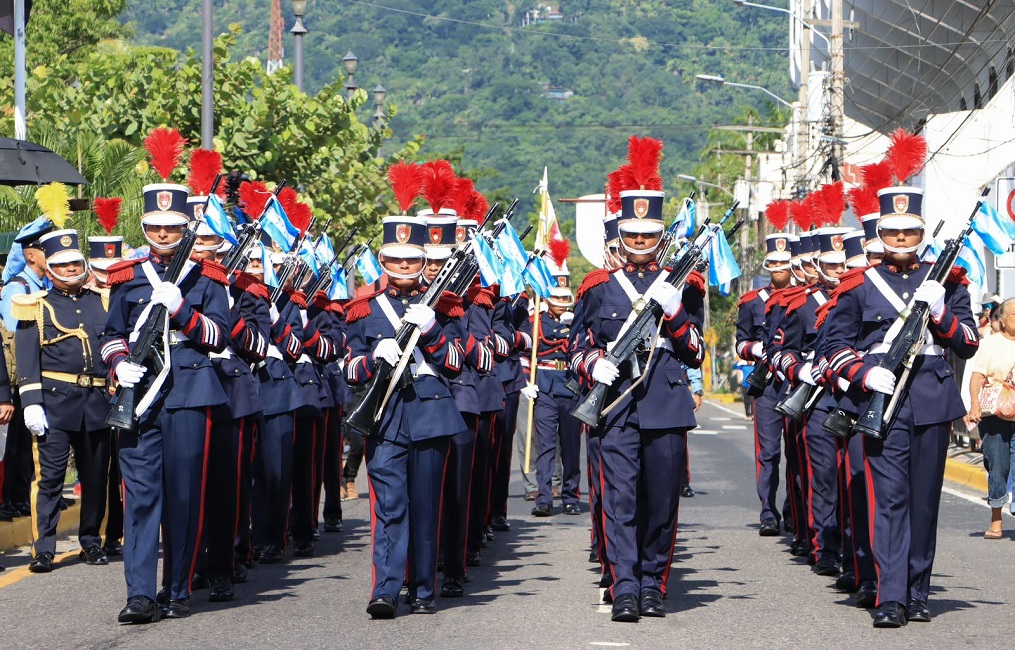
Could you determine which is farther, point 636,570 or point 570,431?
point 570,431

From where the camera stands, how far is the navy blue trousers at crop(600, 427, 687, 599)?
32.2 feet

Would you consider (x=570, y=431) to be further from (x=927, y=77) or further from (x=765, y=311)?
(x=927, y=77)

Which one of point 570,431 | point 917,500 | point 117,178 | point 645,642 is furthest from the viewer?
point 117,178

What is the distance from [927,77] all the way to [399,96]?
132945 millimetres

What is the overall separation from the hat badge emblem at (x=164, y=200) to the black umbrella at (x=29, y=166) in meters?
4.73

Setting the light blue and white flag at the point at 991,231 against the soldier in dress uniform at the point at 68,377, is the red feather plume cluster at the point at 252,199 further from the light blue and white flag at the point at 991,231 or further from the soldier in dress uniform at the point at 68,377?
the light blue and white flag at the point at 991,231

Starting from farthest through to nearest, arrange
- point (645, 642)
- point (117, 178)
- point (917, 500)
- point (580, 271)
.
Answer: point (580, 271) → point (117, 178) → point (917, 500) → point (645, 642)

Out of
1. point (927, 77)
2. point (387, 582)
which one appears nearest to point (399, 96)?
point (927, 77)

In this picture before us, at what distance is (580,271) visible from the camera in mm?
122062

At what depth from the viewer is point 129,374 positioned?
Result: 9.21 meters

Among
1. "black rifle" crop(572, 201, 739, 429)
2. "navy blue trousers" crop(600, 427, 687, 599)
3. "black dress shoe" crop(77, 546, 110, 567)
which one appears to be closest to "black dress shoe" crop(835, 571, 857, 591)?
"navy blue trousers" crop(600, 427, 687, 599)

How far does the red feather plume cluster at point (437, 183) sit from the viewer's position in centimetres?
1120

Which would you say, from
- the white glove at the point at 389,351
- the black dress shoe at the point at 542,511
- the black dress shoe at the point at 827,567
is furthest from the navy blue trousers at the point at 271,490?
the black dress shoe at the point at 542,511

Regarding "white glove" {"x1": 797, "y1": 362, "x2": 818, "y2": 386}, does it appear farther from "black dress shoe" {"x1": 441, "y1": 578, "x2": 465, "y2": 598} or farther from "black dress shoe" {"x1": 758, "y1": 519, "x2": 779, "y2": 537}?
"black dress shoe" {"x1": 441, "y1": 578, "x2": 465, "y2": 598}
